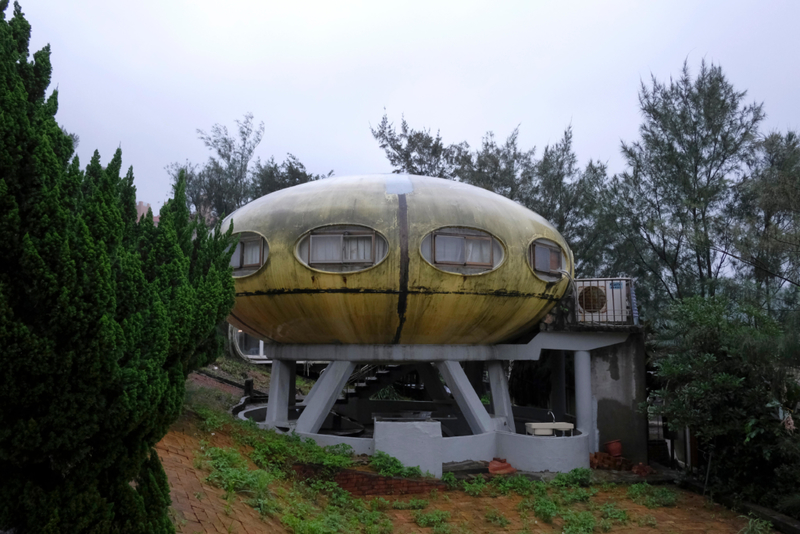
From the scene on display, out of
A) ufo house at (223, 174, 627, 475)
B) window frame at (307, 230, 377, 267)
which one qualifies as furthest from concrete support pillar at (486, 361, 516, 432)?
window frame at (307, 230, 377, 267)

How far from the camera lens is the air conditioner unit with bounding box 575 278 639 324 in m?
17.0

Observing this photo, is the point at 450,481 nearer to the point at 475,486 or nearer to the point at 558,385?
the point at 475,486

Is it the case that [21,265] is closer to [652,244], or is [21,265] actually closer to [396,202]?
[396,202]

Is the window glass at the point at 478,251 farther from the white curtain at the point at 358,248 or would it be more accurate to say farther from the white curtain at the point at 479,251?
the white curtain at the point at 358,248

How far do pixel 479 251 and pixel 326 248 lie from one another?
3.49m

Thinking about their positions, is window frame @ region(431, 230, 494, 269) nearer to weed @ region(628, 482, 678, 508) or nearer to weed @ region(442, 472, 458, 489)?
weed @ region(442, 472, 458, 489)

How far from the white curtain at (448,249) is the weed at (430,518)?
5.33m

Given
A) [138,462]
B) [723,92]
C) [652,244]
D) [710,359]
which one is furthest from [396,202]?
[723,92]

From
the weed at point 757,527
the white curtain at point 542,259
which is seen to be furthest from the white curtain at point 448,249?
the weed at point 757,527

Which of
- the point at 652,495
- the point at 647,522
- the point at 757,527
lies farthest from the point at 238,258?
the point at 757,527

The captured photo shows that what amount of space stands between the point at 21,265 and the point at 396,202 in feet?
33.0

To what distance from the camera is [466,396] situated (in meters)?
16.0

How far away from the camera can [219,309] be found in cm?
727

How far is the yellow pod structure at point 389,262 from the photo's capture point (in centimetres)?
1385
